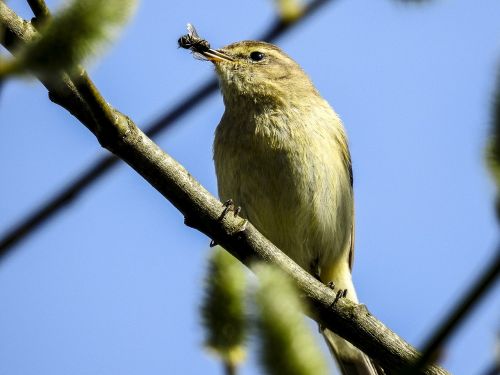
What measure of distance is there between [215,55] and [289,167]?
1.69m

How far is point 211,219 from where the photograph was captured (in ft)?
14.4

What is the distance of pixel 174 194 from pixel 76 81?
1.47 meters

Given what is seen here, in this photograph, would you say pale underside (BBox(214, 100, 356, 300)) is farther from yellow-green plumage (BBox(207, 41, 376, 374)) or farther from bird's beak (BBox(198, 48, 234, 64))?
bird's beak (BBox(198, 48, 234, 64))

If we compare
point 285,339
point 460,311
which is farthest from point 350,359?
point 460,311

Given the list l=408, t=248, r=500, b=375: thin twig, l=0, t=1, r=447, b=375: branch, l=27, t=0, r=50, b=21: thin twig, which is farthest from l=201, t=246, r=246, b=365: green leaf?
l=0, t=1, r=447, b=375: branch

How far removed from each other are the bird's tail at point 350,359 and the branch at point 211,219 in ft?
7.47

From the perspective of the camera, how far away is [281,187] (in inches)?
275

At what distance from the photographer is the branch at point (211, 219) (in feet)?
10.9

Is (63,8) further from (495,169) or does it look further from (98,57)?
(495,169)

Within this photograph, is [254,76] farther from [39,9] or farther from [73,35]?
[73,35]

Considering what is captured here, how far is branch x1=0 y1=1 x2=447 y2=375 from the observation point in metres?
3.31

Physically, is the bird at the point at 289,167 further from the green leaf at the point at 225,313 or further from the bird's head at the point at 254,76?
the green leaf at the point at 225,313

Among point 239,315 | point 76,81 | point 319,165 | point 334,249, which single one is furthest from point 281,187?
point 239,315

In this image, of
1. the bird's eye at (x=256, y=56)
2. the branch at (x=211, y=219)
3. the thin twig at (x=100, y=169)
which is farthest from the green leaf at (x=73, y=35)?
the bird's eye at (x=256, y=56)
